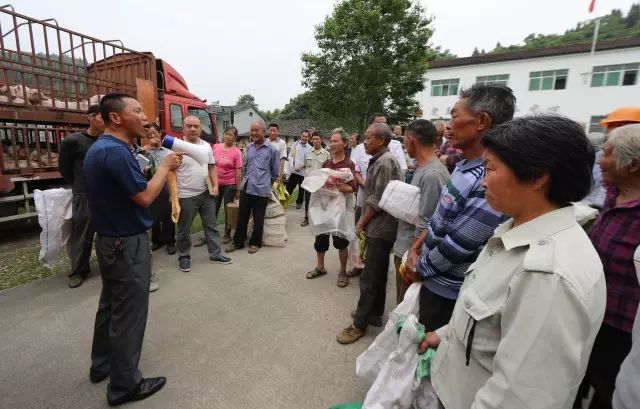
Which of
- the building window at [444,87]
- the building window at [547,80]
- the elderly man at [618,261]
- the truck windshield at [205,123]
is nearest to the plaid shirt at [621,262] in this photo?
the elderly man at [618,261]

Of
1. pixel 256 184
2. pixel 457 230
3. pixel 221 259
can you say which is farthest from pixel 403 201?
pixel 221 259

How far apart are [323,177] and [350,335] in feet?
5.51

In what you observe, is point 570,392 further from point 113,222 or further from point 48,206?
point 48,206

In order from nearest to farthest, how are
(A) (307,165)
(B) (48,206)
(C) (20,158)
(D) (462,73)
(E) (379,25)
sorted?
(B) (48,206), (C) (20,158), (A) (307,165), (E) (379,25), (D) (462,73)

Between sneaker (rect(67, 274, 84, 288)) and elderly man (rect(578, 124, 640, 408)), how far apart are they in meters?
4.37

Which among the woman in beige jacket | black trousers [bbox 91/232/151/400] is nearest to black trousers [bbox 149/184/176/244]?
black trousers [bbox 91/232/151/400]

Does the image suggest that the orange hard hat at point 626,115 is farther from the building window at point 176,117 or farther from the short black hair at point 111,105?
the building window at point 176,117

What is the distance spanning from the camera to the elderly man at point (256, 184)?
470cm

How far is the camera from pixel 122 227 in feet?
6.57

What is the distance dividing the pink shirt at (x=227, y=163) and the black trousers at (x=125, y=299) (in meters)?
3.04

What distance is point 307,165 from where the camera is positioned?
657 cm

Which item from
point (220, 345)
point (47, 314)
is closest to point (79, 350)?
point (47, 314)

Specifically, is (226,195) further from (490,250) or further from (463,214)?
(490,250)

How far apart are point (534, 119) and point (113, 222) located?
7.13 feet
